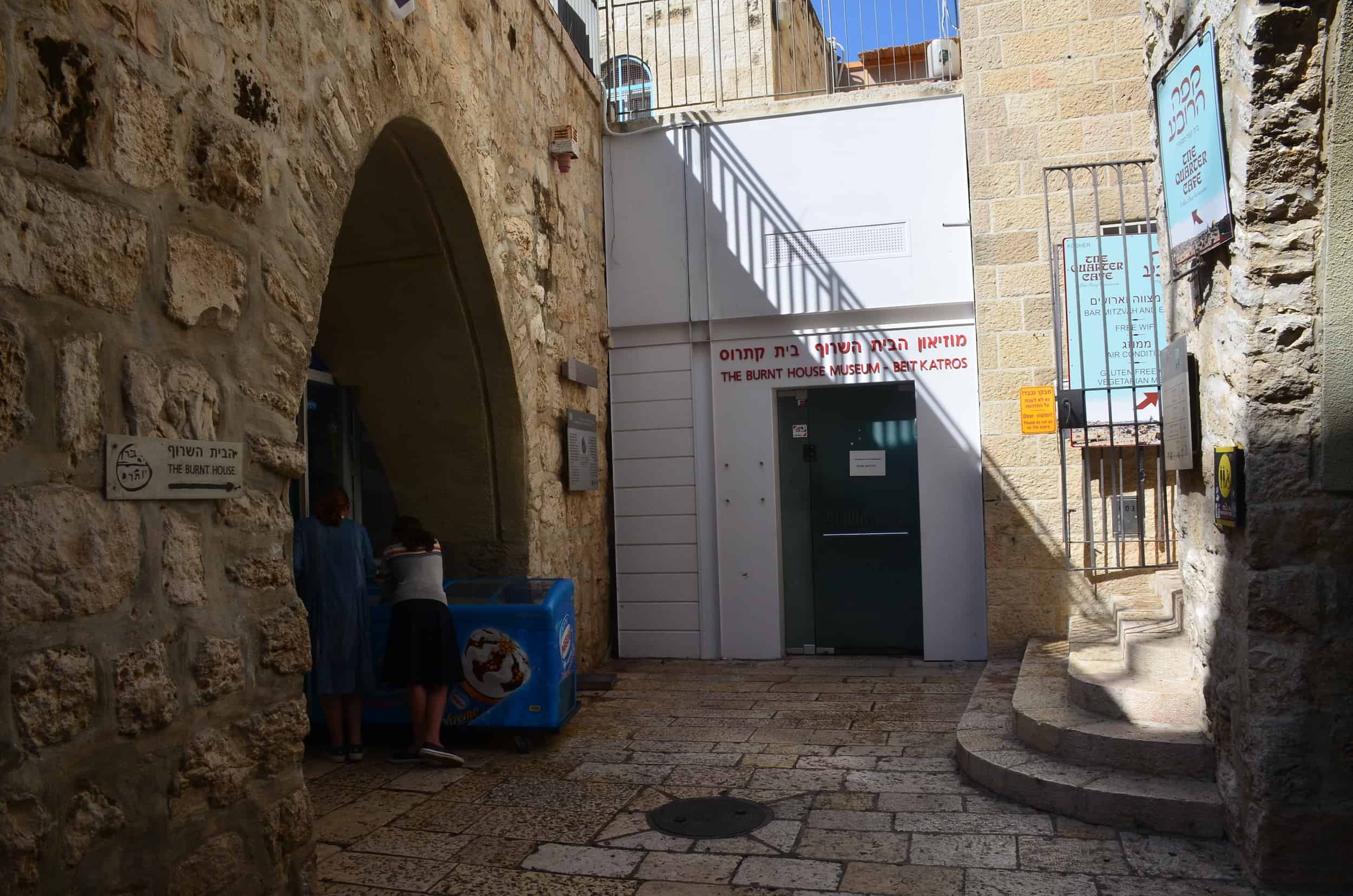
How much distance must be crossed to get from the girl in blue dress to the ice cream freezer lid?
0.44 metres

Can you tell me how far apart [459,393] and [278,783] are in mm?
3181

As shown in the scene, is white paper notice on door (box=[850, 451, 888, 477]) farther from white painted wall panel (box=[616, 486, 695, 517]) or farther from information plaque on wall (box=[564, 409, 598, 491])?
information plaque on wall (box=[564, 409, 598, 491])

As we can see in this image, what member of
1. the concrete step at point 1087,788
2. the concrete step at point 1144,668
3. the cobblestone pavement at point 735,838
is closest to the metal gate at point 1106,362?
the concrete step at point 1144,668

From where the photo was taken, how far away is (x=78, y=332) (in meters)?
2.46

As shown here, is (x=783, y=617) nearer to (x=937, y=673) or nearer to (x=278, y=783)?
(x=937, y=673)

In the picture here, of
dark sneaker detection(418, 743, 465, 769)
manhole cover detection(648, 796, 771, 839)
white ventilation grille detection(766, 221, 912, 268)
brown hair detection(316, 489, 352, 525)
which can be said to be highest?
white ventilation grille detection(766, 221, 912, 268)

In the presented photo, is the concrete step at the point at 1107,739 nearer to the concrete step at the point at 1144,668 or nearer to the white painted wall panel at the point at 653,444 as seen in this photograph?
the concrete step at the point at 1144,668

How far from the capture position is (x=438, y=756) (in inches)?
195

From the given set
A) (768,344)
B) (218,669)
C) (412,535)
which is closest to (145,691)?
(218,669)

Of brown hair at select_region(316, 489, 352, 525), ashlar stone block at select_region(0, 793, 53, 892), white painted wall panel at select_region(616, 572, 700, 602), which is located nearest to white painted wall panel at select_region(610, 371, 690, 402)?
white painted wall panel at select_region(616, 572, 700, 602)

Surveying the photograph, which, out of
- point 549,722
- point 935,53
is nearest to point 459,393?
point 549,722

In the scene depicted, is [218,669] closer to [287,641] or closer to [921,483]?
[287,641]

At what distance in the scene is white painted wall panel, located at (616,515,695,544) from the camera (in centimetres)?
A: 776

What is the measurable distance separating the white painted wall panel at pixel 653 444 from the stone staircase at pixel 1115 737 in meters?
3.02
